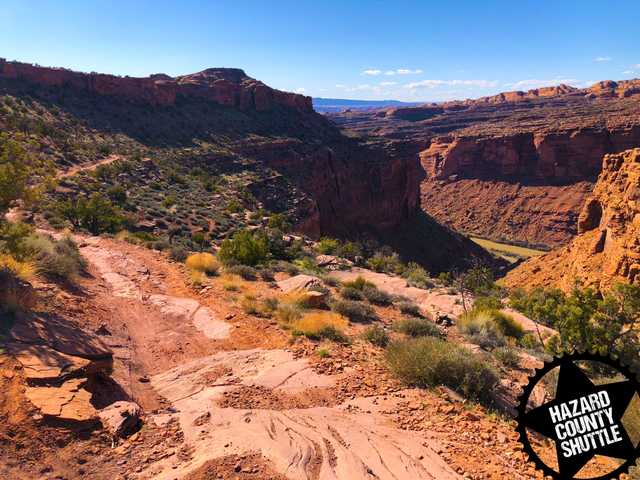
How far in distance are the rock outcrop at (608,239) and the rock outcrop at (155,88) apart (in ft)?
137

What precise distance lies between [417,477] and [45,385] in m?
4.56

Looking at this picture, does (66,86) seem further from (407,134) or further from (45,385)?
(407,134)

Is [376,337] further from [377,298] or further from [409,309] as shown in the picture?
[377,298]

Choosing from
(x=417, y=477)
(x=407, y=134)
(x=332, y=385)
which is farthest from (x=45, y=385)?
(x=407, y=134)

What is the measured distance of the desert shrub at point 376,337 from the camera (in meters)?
8.41

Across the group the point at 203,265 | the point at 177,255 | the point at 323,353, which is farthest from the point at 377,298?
the point at 177,255

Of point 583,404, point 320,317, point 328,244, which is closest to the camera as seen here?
point 583,404

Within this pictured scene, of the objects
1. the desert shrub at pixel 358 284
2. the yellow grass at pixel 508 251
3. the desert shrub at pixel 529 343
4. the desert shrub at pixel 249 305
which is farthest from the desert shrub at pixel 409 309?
the yellow grass at pixel 508 251

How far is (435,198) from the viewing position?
7288cm

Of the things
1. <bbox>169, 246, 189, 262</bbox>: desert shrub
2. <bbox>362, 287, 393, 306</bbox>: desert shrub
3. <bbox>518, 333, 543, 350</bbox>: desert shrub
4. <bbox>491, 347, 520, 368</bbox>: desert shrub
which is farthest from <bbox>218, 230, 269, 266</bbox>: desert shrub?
<bbox>491, 347, 520, 368</bbox>: desert shrub

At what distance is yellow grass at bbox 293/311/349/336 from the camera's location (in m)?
8.47

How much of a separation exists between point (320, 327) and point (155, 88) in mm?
45912

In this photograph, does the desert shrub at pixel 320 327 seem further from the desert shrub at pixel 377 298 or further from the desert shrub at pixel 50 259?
the desert shrub at pixel 50 259

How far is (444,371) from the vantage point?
255 inches
